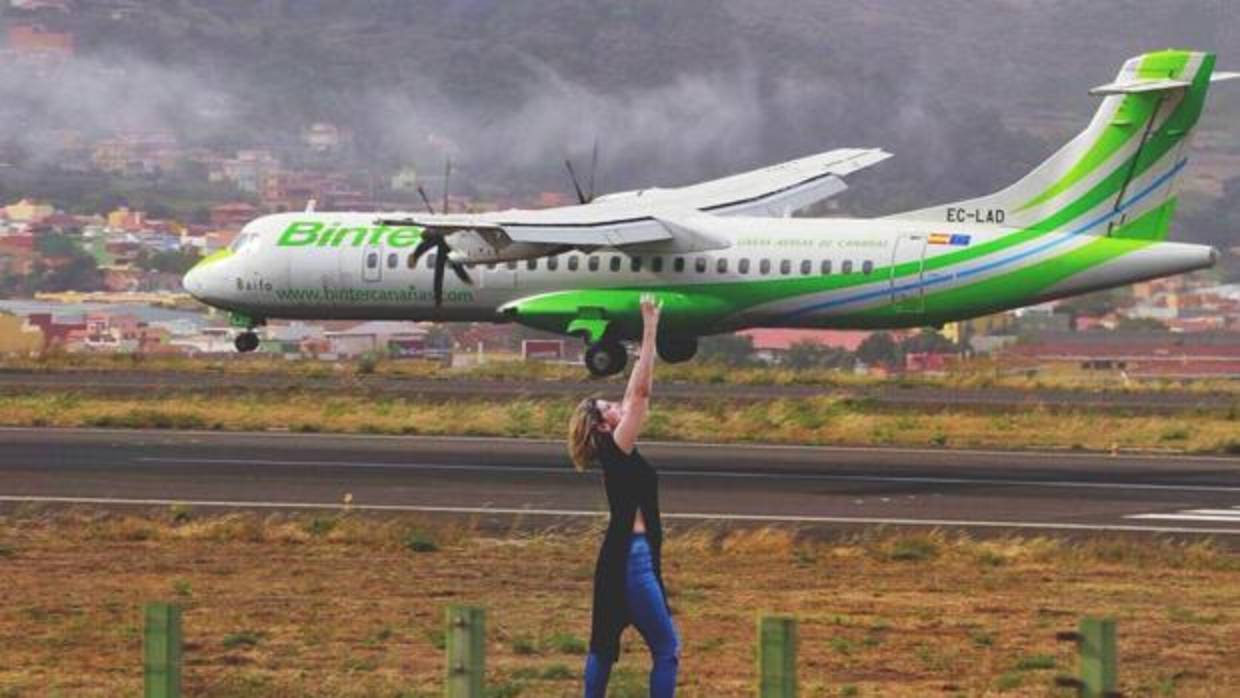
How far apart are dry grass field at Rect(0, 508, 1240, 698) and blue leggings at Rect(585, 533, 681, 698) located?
3.02m

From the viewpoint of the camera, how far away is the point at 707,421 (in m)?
52.1

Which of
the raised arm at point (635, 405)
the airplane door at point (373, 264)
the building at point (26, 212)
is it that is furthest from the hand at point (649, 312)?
the building at point (26, 212)

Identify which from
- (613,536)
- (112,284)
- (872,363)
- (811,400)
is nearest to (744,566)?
(613,536)

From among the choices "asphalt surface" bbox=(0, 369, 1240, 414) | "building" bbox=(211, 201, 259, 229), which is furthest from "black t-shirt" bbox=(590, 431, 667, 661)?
"building" bbox=(211, 201, 259, 229)

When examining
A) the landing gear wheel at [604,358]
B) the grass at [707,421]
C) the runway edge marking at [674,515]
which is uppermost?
the landing gear wheel at [604,358]

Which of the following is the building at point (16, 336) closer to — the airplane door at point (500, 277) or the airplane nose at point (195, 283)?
the airplane nose at point (195, 283)

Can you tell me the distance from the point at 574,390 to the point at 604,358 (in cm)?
99

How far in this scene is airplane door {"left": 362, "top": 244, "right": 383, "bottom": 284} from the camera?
64250 mm

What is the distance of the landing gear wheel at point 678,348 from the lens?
64.9 metres

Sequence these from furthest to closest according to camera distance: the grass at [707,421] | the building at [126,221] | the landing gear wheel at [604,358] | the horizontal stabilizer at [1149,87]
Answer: the building at [126,221] < the landing gear wheel at [604,358] < the horizontal stabilizer at [1149,87] < the grass at [707,421]

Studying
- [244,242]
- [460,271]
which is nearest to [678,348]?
[460,271]

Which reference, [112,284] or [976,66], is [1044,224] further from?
[976,66]

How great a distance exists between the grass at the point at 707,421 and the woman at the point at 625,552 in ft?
96.8

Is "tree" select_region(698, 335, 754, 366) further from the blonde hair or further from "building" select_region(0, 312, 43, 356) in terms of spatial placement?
the blonde hair
